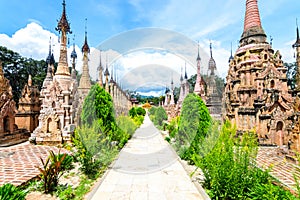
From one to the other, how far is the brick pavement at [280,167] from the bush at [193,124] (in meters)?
2.04

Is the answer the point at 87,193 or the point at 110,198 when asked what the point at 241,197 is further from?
the point at 87,193

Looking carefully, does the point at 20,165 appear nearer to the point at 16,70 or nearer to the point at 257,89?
the point at 257,89

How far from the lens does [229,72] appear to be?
44.9 feet

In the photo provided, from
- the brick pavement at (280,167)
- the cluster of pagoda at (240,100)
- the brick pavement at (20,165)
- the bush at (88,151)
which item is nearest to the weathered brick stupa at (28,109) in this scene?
the cluster of pagoda at (240,100)

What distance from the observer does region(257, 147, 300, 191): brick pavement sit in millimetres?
5179

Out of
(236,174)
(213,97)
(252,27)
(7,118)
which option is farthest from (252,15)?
(7,118)

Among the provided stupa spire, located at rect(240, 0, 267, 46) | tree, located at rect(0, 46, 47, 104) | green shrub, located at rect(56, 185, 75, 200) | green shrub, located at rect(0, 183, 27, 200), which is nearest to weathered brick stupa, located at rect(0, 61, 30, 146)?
green shrub, located at rect(56, 185, 75, 200)

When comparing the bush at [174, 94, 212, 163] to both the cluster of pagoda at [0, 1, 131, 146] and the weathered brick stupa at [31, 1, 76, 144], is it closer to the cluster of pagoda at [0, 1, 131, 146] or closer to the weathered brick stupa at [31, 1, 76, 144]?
the cluster of pagoda at [0, 1, 131, 146]

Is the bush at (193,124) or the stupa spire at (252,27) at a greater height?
the stupa spire at (252,27)

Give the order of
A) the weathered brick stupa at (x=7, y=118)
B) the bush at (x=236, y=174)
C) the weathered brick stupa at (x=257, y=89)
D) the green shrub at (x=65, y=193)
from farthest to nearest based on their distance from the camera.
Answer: the weathered brick stupa at (x=7, y=118), the weathered brick stupa at (x=257, y=89), the green shrub at (x=65, y=193), the bush at (x=236, y=174)

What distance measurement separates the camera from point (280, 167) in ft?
21.2

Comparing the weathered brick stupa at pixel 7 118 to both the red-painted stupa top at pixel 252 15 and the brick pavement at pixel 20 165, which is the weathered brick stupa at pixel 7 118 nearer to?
the brick pavement at pixel 20 165

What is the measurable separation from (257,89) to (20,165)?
11.7 metres

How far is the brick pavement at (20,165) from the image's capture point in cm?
528
